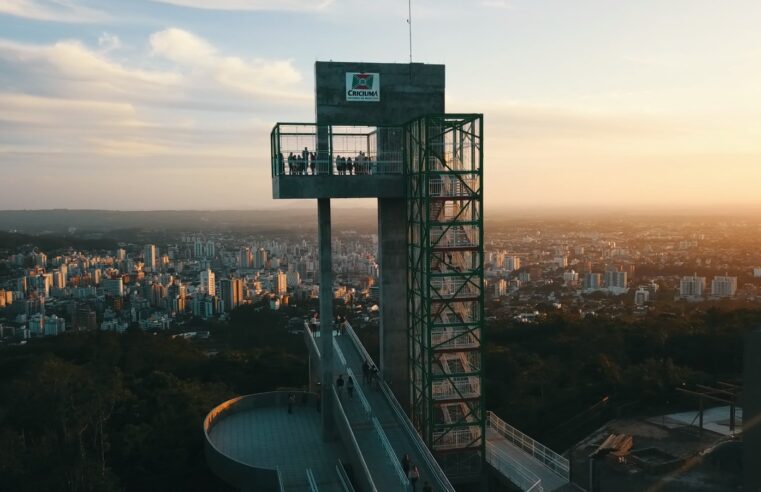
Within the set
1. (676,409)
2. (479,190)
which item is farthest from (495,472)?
(676,409)

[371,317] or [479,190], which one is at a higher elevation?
[479,190]

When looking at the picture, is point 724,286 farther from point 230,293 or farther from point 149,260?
point 149,260

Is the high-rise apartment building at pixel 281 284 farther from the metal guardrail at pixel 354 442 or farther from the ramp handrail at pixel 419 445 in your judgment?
the metal guardrail at pixel 354 442

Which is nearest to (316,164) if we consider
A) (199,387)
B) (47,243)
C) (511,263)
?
(199,387)

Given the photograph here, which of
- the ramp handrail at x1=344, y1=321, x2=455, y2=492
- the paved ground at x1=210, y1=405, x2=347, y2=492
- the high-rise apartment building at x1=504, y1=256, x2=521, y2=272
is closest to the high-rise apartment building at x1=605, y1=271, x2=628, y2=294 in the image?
the high-rise apartment building at x1=504, y1=256, x2=521, y2=272

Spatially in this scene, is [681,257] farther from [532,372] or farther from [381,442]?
[381,442]

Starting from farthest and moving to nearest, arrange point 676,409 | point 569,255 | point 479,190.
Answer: point 569,255 < point 676,409 < point 479,190
